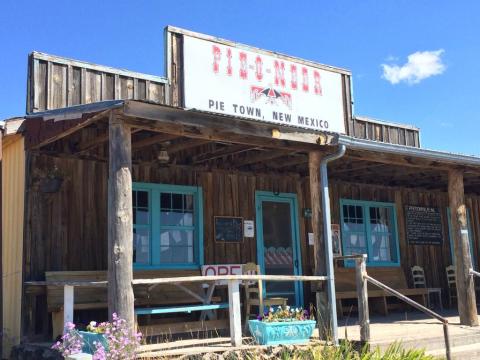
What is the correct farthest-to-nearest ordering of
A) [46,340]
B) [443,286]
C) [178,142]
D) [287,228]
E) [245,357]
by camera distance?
[443,286], [287,228], [178,142], [46,340], [245,357]

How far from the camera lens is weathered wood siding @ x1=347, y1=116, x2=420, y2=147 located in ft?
42.3

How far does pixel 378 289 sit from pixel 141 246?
16.3ft

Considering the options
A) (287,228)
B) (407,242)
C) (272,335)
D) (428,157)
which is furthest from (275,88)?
(272,335)

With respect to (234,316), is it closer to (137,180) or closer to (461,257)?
(137,180)

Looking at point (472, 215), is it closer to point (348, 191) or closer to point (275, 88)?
point (348, 191)

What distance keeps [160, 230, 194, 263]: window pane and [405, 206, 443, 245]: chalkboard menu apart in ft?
17.6

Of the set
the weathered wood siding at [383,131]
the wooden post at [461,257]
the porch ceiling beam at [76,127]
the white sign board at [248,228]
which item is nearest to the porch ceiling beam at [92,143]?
the porch ceiling beam at [76,127]

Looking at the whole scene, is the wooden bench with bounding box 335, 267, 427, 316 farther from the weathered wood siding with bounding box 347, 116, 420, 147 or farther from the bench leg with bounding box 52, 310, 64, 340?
the bench leg with bounding box 52, 310, 64, 340

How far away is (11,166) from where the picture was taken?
9.12 metres

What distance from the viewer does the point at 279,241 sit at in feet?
36.7

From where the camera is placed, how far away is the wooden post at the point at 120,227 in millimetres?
6246

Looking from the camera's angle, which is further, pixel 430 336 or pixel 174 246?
pixel 174 246

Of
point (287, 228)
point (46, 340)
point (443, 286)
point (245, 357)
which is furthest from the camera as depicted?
point (443, 286)

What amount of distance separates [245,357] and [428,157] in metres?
4.34
